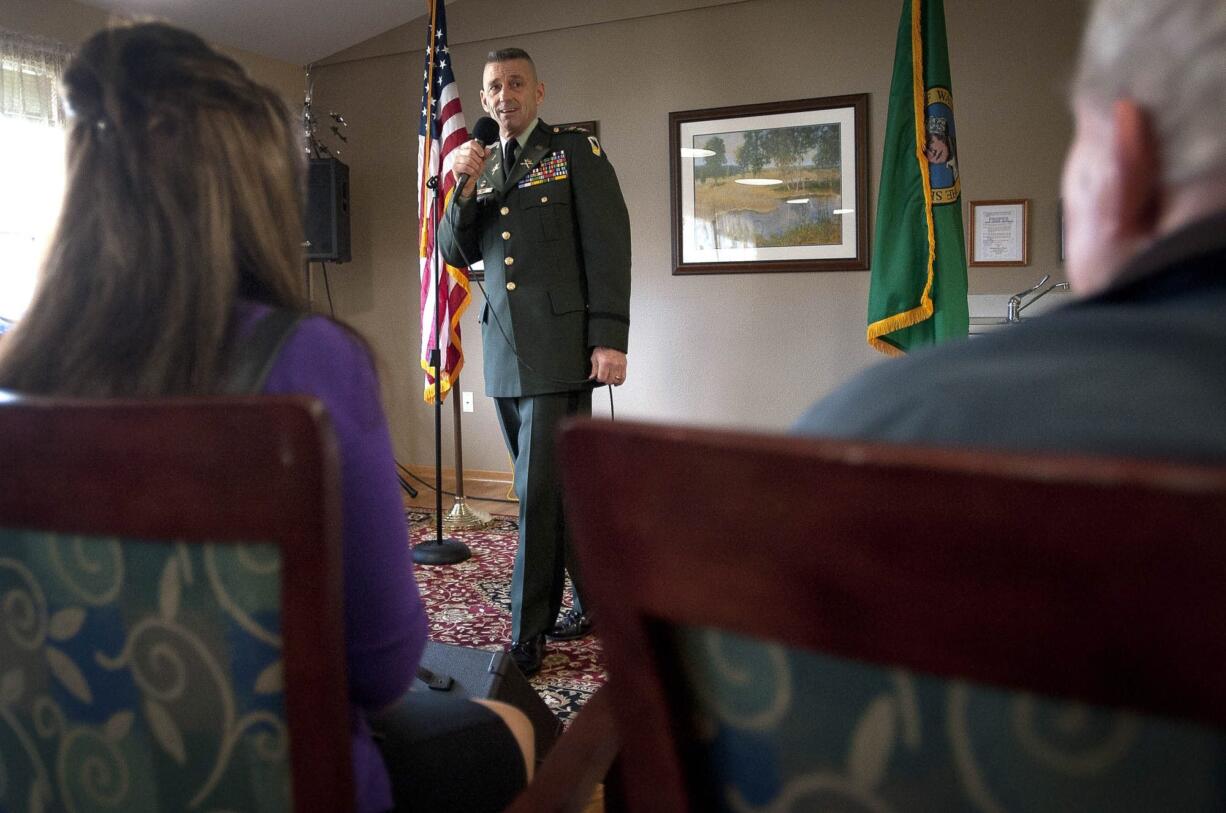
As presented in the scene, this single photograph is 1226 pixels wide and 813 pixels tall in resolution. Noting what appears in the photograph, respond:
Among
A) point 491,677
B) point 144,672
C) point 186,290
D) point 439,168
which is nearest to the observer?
point 144,672

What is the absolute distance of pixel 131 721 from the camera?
0.62 meters

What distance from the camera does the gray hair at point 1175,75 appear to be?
470 mm

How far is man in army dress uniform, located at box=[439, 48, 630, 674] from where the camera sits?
7.28ft

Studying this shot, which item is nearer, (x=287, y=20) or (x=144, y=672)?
(x=144, y=672)

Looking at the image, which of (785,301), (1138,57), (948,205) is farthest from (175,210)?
(785,301)

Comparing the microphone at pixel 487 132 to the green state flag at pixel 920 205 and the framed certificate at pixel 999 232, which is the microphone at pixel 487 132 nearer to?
the green state flag at pixel 920 205

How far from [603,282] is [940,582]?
193cm

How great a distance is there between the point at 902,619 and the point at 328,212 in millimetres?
4455

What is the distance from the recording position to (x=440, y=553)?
10.6ft

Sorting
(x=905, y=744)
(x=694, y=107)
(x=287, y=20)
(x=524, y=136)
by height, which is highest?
(x=287, y=20)

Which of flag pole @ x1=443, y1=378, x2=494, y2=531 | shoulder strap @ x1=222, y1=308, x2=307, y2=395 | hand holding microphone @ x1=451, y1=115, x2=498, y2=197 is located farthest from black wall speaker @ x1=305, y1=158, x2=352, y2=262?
shoulder strap @ x1=222, y1=308, x2=307, y2=395

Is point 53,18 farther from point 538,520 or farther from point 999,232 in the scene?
point 999,232

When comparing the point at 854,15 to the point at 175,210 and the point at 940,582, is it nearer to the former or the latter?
the point at 175,210

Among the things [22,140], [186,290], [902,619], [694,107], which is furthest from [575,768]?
[22,140]
